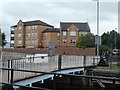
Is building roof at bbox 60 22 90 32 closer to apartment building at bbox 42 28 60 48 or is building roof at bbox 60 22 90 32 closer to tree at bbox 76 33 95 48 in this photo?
apartment building at bbox 42 28 60 48

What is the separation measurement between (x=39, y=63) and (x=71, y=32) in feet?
232

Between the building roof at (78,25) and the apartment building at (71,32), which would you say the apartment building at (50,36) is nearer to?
the apartment building at (71,32)

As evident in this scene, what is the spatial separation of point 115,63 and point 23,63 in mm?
23729

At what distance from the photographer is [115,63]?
38062 millimetres

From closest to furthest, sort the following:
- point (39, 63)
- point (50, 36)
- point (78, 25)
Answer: point (39, 63)
point (50, 36)
point (78, 25)

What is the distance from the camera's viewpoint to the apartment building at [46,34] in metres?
88.9

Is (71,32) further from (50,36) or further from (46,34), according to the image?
(46,34)

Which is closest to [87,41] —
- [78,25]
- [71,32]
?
[71,32]

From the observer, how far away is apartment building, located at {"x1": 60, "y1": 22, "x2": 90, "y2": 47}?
292ft

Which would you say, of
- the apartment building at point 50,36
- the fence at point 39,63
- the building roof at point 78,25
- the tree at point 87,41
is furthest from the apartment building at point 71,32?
the fence at point 39,63

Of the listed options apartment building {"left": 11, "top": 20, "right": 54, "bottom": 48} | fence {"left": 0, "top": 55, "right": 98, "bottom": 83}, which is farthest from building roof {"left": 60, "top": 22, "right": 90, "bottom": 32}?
fence {"left": 0, "top": 55, "right": 98, "bottom": 83}

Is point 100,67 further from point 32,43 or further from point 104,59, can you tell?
point 32,43

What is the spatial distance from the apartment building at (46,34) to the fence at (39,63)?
55.6 meters

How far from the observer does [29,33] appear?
9488 cm
